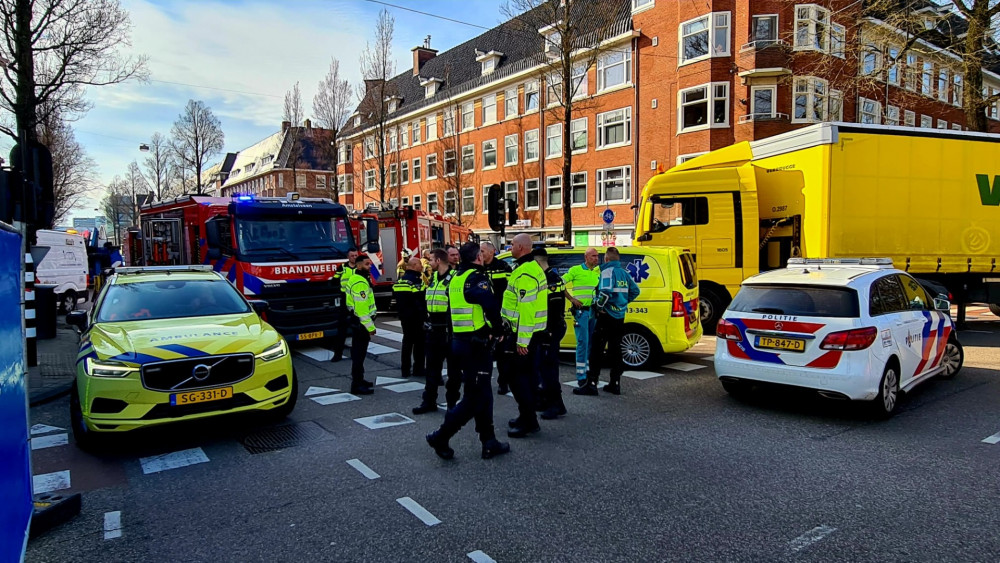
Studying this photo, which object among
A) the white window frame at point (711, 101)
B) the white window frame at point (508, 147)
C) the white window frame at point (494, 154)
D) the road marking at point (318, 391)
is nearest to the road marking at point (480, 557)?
the road marking at point (318, 391)

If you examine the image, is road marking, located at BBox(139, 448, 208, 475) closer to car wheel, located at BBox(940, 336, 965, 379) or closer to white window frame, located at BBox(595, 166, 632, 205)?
car wheel, located at BBox(940, 336, 965, 379)

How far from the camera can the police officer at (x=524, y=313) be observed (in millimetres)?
5535

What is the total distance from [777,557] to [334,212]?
9826 mm

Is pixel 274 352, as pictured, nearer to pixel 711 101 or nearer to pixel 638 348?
pixel 638 348

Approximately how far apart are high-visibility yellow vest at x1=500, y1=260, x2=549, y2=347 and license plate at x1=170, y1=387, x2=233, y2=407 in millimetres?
2612

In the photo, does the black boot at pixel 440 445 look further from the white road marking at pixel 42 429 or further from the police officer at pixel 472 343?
the white road marking at pixel 42 429

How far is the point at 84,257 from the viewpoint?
69.4ft

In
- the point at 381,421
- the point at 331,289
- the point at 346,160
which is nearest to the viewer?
the point at 381,421

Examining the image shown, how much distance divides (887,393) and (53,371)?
11.3 meters

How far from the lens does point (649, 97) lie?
93.7 ft

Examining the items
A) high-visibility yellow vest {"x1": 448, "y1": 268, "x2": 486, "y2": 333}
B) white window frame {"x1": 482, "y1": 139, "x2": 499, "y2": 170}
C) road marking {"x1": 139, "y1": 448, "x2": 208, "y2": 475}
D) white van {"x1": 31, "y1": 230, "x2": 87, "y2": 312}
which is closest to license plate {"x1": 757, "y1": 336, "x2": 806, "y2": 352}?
high-visibility yellow vest {"x1": 448, "y1": 268, "x2": 486, "y2": 333}

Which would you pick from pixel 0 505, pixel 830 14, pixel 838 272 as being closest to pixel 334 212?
pixel 838 272

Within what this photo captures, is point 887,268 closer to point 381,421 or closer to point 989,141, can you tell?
point 381,421

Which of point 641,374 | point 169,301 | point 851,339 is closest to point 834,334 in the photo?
point 851,339
